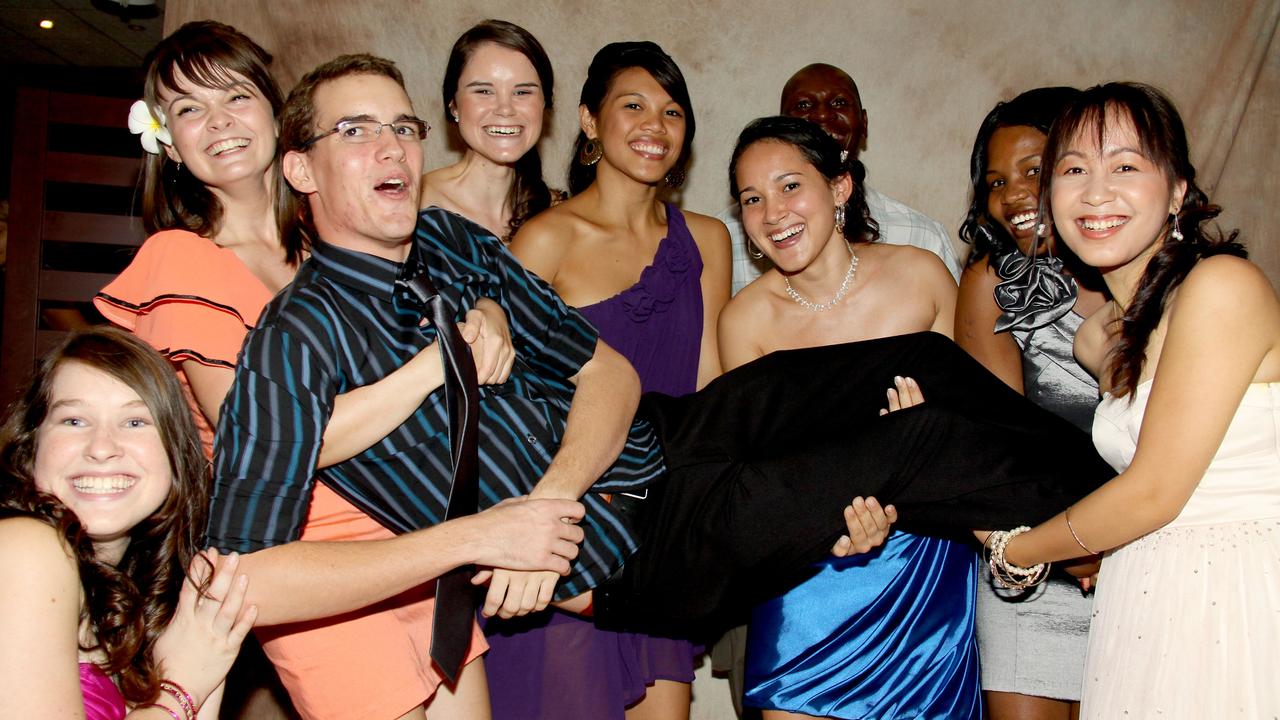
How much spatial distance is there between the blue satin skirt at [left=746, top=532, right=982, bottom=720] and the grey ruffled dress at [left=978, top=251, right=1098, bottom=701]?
270mm

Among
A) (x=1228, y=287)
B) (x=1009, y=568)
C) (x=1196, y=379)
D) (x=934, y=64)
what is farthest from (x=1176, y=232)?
(x=934, y=64)

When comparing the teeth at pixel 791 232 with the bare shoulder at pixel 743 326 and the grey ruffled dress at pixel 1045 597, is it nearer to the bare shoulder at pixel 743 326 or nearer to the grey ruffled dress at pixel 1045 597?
the bare shoulder at pixel 743 326

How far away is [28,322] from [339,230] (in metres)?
5.20

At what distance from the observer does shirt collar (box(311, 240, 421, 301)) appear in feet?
5.78

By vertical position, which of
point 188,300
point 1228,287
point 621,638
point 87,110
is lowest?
point 621,638

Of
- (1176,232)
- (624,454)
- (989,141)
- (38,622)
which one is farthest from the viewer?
(989,141)

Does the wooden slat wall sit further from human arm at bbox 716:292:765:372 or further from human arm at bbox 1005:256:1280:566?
human arm at bbox 1005:256:1280:566

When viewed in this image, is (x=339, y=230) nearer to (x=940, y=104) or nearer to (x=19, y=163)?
(x=940, y=104)

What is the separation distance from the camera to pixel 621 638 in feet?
7.97

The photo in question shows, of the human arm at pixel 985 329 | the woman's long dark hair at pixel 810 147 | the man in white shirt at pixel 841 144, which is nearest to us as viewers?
the human arm at pixel 985 329

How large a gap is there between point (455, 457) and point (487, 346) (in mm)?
214

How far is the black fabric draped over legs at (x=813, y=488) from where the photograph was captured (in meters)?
1.98

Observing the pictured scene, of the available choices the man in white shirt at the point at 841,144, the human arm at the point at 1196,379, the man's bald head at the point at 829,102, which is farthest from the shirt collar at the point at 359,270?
the man's bald head at the point at 829,102

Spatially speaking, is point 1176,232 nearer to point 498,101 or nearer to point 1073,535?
point 1073,535
